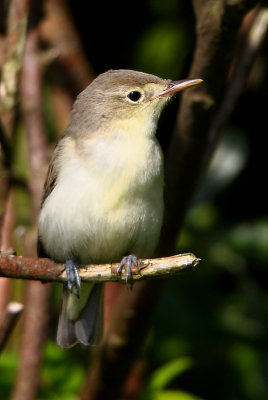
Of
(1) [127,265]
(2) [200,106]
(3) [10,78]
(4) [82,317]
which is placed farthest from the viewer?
(4) [82,317]

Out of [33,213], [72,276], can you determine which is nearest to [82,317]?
[33,213]

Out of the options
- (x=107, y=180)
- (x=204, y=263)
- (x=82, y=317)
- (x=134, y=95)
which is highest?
(x=134, y=95)

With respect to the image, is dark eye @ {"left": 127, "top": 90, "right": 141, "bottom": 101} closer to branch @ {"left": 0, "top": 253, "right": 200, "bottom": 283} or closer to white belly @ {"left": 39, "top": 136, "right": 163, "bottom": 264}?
white belly @ {"left": 39, "top": 136, "right": 163, "bottom": 264}

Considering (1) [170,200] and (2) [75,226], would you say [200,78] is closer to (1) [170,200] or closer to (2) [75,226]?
(1) [170,200]

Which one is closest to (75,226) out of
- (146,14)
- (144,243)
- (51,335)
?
(144,243)

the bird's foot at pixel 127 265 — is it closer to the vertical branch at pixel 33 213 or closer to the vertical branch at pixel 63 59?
the vertical branch at pixel 33 213

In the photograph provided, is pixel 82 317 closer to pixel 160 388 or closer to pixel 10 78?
pixel 160 388
